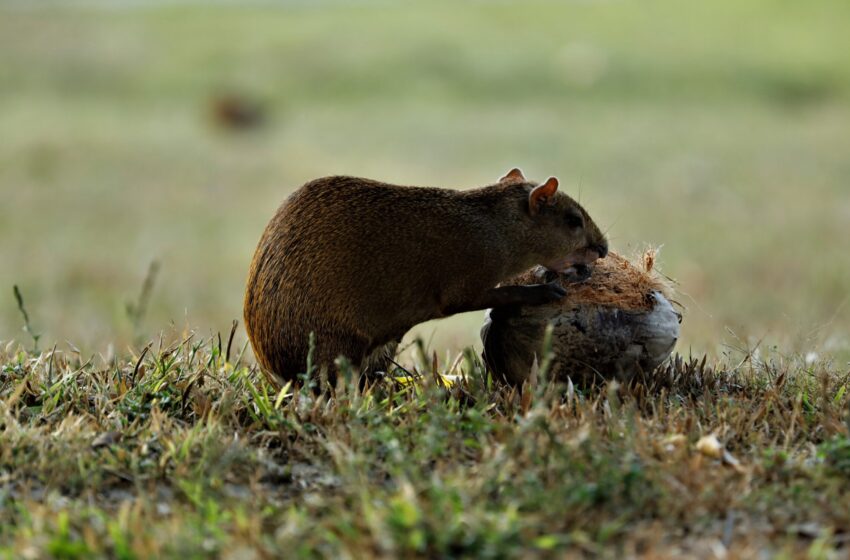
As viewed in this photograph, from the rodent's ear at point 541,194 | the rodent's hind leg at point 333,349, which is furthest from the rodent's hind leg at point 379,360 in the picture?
the rodent's ear at point 541,194

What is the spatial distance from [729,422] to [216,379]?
87.9 inches

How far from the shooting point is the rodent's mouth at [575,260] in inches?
217

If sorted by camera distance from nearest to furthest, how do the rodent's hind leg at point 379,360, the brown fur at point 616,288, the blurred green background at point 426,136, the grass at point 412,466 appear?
1. the grass at point 412,466
2. the brown fur at point 616,288
3. the rodent's hind leg at point 379,360
4. the blurred green background at point 426,136

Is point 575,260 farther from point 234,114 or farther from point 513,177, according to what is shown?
point 234,114

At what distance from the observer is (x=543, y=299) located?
5047 millimetres

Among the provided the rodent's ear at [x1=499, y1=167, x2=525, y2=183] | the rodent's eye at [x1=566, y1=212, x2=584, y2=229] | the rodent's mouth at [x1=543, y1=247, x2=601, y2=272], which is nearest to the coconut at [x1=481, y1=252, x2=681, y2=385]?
the rodent's mouth at [x1=543, y1=247, x2=601, y2=272]

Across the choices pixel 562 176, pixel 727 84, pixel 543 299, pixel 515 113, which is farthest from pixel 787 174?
pixel 543 299

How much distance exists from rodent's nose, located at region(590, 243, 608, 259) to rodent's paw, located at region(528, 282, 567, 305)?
0.59m

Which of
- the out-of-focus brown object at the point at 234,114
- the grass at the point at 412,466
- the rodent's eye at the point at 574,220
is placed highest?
the out-of-focus brown object at the point at 234,114

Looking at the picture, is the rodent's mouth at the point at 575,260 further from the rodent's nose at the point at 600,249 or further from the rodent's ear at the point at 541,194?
the rodent's ear at the point at 541,194

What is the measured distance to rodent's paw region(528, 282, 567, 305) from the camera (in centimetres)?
504

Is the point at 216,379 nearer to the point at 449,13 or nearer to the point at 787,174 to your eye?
the point at 787,174

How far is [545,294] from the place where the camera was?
16.5 ft

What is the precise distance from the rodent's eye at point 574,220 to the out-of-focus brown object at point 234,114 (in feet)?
82.6
